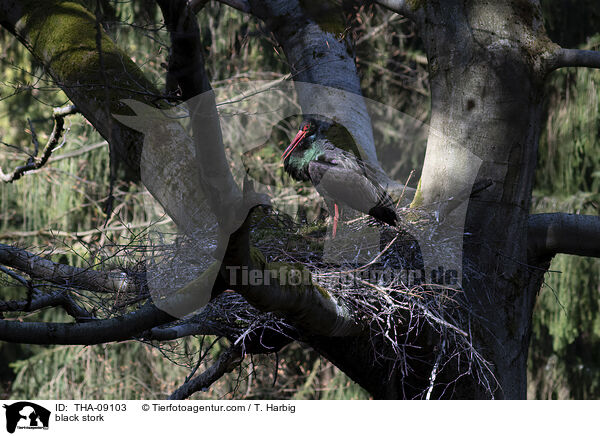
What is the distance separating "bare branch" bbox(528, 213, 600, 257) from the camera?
10.2ft

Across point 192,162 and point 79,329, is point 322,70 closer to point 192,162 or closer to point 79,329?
point 192,162

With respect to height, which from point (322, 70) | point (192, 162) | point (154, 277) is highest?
point (322, 70)

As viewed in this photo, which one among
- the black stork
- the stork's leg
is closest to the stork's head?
the black stork

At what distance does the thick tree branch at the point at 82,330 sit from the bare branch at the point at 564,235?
1967mm

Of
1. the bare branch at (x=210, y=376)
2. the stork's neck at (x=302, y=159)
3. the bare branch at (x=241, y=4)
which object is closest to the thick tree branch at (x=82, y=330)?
the bare branch at (x=210, y=376)

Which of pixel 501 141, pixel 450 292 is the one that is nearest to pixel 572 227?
pixel 501 141

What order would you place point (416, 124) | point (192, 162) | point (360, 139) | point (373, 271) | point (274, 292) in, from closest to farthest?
point (274, 292)
point (373, 271)
point (192, 162)
point (360, 139)
point (416, 124)

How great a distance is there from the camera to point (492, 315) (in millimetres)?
2938

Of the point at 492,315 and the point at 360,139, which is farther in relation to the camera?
the point at 360,139

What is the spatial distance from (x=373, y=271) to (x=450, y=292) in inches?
13.3
